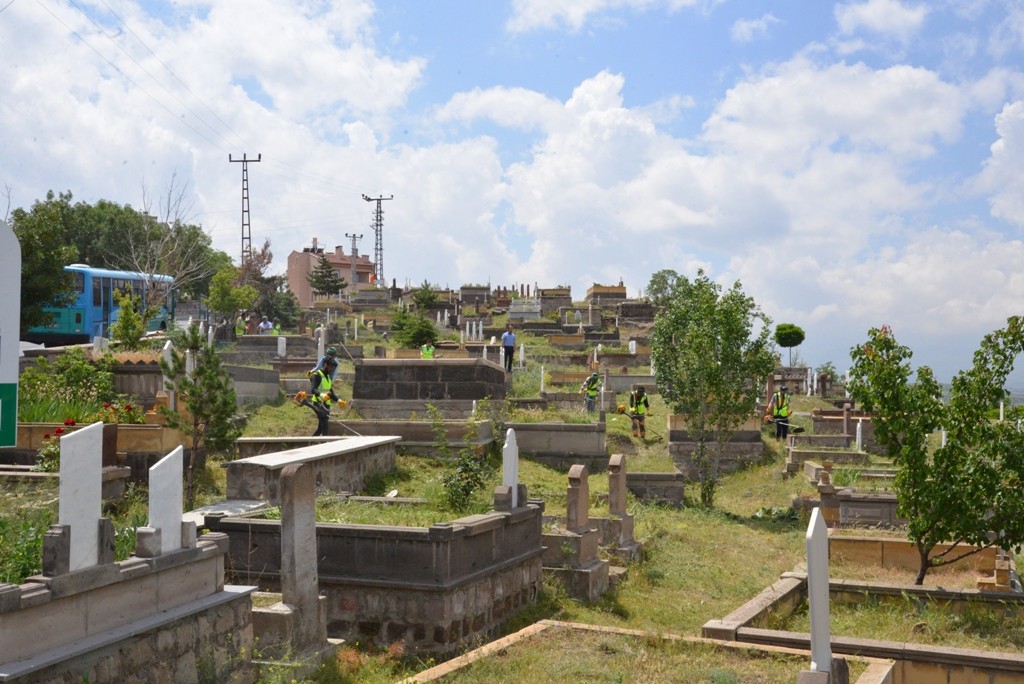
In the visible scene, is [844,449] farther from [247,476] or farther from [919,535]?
[247,476]

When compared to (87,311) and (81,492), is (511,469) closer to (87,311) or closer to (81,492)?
(81,492)

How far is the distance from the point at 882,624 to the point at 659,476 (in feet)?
34.4

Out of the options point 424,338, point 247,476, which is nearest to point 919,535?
point 247,476

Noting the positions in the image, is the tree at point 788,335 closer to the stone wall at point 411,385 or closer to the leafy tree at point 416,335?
the leafy tree at point 416,335

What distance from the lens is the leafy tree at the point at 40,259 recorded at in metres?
23.2

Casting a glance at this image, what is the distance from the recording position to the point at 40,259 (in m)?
23.5

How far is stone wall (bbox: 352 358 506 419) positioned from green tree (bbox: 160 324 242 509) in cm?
750

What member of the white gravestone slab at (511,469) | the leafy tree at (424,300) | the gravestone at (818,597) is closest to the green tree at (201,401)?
the white gravestone slab at (511,469)

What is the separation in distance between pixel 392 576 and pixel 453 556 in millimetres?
732

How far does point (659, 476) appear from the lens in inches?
862

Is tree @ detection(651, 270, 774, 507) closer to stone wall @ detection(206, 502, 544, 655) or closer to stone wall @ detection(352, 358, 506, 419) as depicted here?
stone wall @ detection(352, 358, 506, 419)

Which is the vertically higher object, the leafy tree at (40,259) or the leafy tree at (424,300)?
the leafy tree at (424,300)

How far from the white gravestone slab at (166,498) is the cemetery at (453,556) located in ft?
0.06

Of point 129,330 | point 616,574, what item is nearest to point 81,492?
point 616,574
